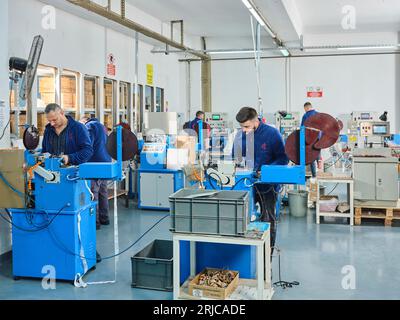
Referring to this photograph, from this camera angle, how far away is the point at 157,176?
6121 mm

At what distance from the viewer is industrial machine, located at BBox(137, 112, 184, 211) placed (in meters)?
6.08

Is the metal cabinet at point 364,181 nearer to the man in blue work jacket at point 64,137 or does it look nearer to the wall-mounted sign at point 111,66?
the man in blue work jacket at point 64,137

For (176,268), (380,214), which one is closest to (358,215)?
(380,214)

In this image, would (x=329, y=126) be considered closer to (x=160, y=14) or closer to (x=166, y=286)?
(x=166, y=286)

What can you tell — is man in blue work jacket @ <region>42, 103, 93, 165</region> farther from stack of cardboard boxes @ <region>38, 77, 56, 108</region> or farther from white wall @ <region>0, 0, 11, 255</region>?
stack of cardboard boxes @ <region>38, 77, 56, 108</region>

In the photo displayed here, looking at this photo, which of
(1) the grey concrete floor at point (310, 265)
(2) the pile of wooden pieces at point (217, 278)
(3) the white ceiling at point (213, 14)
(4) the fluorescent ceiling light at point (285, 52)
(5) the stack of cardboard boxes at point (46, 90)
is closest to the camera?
(2) the pile of wooden pieces at point (217, 278)

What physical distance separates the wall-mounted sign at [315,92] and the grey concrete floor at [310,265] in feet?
17.0

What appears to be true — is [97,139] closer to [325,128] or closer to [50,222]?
[50,222]

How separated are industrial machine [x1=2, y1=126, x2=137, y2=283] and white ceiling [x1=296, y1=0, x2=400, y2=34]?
5414 mm

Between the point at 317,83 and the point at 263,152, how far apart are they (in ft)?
23.9

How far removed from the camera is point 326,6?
7629 mm

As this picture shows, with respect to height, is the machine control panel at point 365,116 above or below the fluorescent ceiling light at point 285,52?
below

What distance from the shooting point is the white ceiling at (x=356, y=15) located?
24.3ft

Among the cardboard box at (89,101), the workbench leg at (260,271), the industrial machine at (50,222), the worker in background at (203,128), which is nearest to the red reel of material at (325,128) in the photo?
the workbench leg at (260,271)
